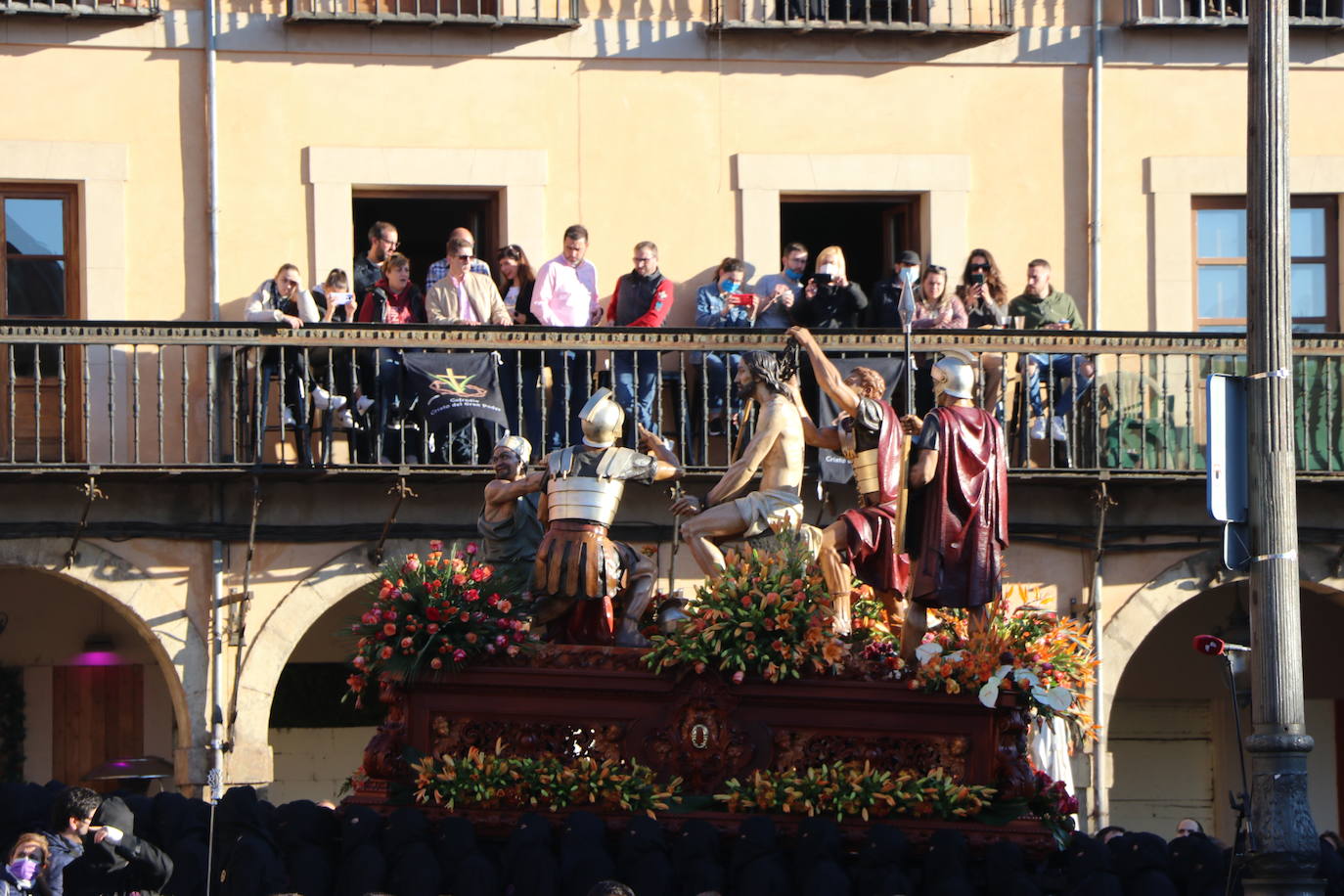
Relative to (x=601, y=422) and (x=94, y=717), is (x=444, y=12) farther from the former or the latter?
(x=601, y=422)

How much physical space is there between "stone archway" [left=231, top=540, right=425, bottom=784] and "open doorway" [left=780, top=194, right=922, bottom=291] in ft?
14.3

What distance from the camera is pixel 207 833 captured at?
12.7 m

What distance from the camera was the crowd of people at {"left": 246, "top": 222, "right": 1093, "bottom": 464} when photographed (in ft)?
63.9

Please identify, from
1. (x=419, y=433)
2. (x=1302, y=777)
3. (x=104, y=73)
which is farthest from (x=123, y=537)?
(x=1302, y=777)

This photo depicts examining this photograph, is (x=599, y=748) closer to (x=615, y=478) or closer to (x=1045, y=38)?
(x=615, y=478)

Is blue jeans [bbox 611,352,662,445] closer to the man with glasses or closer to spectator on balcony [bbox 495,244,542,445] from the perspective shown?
spectator on balcony [bbox 495,244,542,445]

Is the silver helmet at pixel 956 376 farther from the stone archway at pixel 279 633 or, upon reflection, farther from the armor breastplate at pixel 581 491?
the stone archway at pixel 279 633

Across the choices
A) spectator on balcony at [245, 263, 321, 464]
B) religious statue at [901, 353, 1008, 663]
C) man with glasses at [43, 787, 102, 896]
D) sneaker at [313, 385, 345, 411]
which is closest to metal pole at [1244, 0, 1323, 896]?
religious statue at [901, 353, 1008, 663]

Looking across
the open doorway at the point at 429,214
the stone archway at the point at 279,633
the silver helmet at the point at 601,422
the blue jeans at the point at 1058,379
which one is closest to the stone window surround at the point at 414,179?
the open doorway at the point at 429,214

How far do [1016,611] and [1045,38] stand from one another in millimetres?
8707

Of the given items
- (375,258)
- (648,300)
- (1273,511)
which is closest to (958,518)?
(1273,511)

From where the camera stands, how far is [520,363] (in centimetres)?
1964

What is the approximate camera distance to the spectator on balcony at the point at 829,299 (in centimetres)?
1978

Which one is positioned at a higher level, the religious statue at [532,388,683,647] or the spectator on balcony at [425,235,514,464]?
the spectator on balcony at [425,235,514,464]
